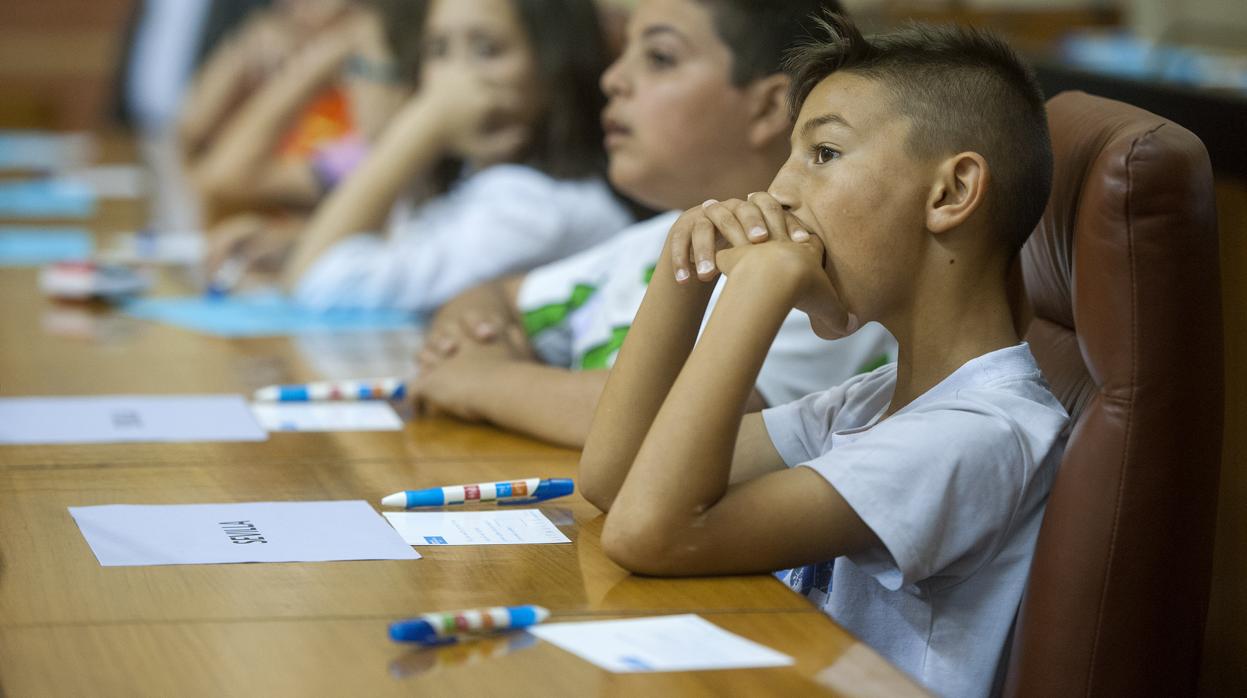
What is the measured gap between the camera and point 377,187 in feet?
8.47

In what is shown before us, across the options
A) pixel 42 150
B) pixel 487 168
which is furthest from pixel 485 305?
pixel 42 150

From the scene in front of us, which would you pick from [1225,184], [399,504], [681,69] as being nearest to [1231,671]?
[1225,184]

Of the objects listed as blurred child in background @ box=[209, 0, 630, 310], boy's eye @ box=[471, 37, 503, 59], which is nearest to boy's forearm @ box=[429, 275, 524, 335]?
blurred child in background @ box=[209, 0, 630, 310]

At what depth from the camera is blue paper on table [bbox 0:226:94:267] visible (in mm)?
2744

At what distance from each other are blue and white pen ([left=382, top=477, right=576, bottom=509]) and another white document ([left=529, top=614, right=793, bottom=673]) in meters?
0.32

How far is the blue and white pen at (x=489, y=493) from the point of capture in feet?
4.14

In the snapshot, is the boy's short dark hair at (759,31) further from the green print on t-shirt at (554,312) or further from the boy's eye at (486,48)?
the boy's eye at (486,48)

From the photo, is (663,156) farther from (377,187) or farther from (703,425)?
(377,187)

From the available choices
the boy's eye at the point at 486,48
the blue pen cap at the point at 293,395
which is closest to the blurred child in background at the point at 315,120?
the boy's eye at the point at 486,48

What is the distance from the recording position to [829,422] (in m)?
1.28

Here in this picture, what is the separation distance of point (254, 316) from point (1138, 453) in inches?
61.5

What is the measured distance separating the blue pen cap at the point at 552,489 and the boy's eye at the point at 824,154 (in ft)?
1.16

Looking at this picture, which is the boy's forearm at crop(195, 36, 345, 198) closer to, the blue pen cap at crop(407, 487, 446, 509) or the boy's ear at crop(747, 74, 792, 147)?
the boy's ear at crop(747, 74, 792, 147)

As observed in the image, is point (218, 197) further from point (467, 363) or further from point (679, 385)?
point (679, 385)
